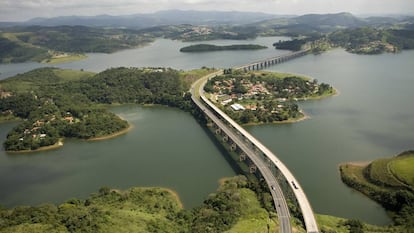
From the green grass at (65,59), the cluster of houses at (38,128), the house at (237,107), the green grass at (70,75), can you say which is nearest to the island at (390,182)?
the house at (237,107)

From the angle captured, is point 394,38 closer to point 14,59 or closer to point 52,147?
point 52,147

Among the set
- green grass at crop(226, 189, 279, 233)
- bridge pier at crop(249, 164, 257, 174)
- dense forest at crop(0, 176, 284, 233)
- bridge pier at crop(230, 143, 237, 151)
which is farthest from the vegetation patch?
bridge pier at crop(230, 143, 237, 151)

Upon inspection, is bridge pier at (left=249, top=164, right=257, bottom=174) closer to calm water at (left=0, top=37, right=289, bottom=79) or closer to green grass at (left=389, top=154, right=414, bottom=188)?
green grass at (left=389, top=154, right=414, bottom=188)

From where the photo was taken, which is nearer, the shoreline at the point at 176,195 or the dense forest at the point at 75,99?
the shoreline at the point at 176,195

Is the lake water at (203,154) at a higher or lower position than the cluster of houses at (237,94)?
lower

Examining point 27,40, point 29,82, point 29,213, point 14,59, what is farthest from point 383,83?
point 27,40

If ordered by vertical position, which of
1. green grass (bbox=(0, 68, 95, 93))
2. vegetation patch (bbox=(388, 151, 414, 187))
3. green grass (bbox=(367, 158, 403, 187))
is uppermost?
green grass (bbox=(0, 68, 95, 93))

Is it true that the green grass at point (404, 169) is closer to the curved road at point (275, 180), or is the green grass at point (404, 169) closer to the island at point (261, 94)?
the curved road at point (275, 180)
